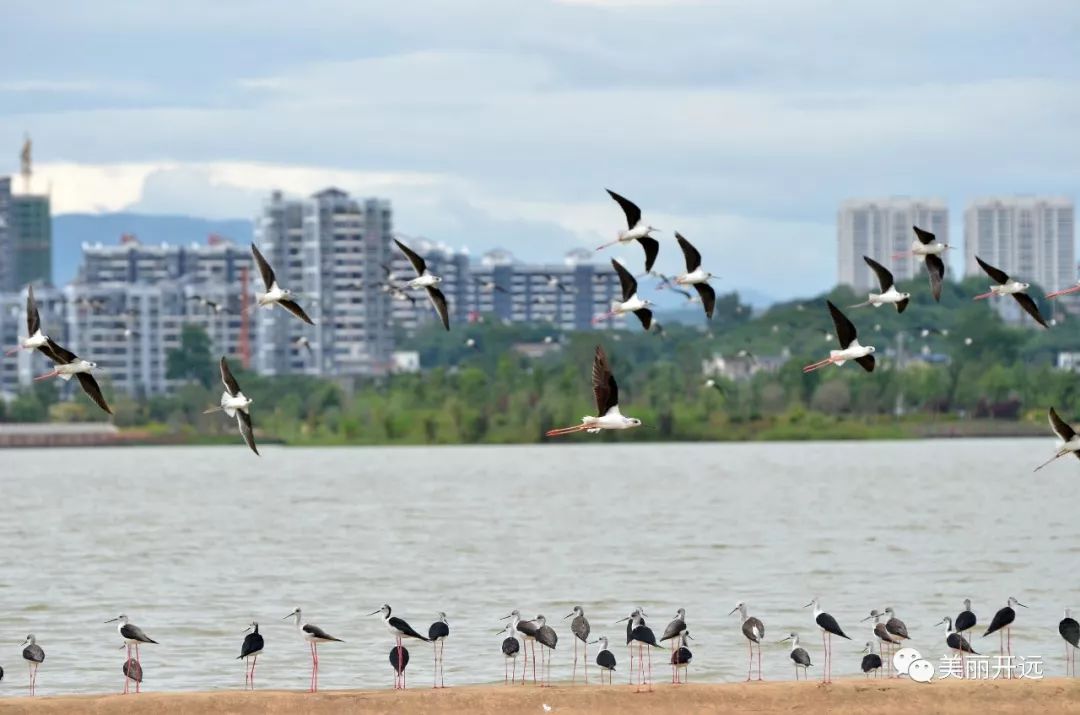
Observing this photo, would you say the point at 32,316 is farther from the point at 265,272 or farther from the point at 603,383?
the point at 603,383

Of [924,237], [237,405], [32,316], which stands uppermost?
[924,237]

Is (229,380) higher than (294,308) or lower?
lower

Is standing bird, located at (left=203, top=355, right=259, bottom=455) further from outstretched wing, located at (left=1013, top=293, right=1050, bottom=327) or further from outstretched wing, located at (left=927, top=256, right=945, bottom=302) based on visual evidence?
outstretched wing, located at (left=1013, top=293, right=1050, bottom=327)

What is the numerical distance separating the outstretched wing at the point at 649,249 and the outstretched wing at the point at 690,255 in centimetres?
40

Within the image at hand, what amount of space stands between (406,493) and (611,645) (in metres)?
55.2

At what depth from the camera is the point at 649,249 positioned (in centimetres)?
3003

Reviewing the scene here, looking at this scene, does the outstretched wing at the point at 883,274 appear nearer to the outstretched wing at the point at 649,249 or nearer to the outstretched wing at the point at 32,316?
the outstretched wing at the point at 649,249

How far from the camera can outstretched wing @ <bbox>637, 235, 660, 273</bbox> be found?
1157 inches

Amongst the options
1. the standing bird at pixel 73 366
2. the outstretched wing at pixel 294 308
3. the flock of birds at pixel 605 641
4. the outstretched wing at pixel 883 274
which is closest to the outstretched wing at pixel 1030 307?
the outstretched wing at pixel 883 274

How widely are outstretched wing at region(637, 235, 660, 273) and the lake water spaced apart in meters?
5.09

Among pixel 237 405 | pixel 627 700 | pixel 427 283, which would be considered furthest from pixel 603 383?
pixel 427 283

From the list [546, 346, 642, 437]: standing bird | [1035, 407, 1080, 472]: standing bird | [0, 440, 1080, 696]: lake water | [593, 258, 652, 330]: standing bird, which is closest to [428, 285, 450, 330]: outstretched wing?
[593, 258, 652, 330]: standing bird

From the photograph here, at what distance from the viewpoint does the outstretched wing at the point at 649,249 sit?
96.4 ft

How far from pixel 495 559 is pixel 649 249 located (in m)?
22.9
